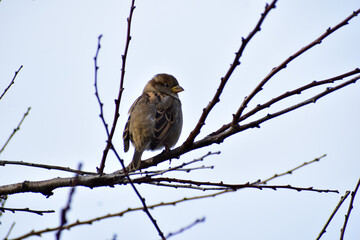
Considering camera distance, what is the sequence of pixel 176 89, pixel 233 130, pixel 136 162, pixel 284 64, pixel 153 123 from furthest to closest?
pixel 176 89, pixel 153 123, pixel 136 162, pixel 233 130, pixel 284 64

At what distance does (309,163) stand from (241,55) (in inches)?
39.1

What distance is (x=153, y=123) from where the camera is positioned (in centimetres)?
648

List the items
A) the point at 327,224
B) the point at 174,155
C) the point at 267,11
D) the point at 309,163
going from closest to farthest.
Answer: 1. the point at 267,11
2. the point at 327,224
3. the point at 309,163
4. the point at 174,155

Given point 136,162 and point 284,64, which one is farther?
point 136,162

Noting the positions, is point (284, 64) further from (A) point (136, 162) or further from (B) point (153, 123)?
(B) point (153, 123)

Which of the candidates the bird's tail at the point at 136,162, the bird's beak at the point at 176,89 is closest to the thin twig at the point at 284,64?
the bird's tail at the point at 136,162

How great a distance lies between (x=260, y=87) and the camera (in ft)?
10.9

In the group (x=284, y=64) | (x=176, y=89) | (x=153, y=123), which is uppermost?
(x=176, y=89)

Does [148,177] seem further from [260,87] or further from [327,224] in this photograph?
[327,224]

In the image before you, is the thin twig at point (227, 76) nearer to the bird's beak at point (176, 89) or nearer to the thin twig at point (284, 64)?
the thin twig at point (284, 64)

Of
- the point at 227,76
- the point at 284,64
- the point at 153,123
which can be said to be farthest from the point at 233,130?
the point at 153,123

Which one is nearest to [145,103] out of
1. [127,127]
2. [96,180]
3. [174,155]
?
[127,127]

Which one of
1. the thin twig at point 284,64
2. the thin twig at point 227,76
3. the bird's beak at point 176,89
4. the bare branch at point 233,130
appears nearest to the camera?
the thin twig at point 227,76

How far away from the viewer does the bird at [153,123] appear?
20.8 ft
